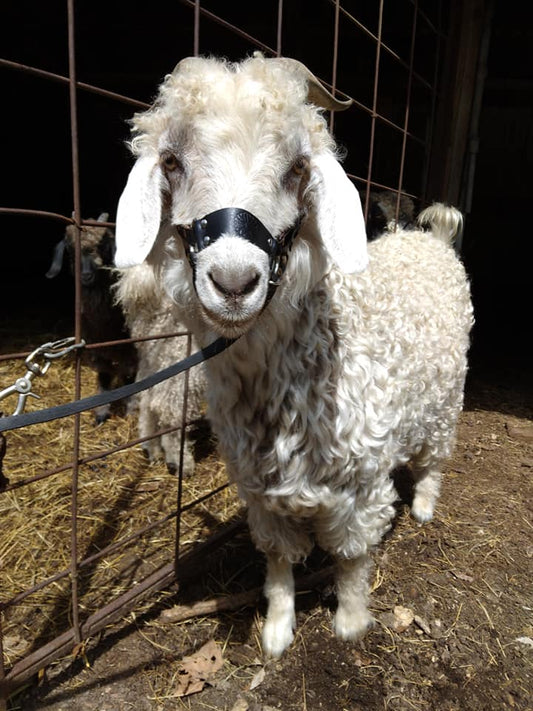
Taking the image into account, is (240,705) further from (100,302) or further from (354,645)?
(100,302)

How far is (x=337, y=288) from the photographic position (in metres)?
1.70

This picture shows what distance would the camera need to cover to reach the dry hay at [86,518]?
2068 millimetres

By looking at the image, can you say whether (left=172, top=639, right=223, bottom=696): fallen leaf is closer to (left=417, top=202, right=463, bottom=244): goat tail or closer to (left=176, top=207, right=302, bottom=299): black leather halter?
(left=176, top=207, right=302, bottom=299): black leather halter

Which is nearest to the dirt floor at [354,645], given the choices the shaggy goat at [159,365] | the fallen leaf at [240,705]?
the fallen leaf at [240,705]

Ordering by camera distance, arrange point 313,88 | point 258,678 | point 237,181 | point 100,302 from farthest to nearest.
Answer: point 100,302, point 258,678, point 313,88, point 237,181

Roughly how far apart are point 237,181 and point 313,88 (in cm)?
62

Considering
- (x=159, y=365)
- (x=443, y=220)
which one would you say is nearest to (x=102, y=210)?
(x=159, y=365)

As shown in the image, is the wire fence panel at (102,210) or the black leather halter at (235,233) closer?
the black leather halter at (235,233)

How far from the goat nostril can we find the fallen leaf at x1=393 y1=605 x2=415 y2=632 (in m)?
1.74

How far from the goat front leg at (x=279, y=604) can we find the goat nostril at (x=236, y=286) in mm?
1332

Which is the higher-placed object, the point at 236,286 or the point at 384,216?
the point at 384,216

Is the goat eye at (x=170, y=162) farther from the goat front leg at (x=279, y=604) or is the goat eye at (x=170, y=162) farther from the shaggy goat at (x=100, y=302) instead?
the shaggy goat at (x=100, y=302)

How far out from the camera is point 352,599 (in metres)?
2.01

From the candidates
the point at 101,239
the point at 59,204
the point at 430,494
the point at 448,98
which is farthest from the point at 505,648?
the point at 59,204
